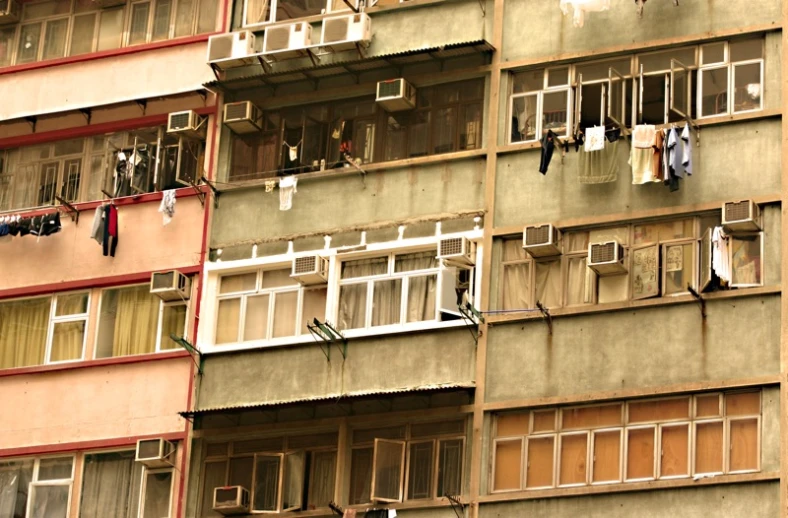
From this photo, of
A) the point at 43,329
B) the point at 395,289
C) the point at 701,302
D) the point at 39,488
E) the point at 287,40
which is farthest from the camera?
the point at 43,329

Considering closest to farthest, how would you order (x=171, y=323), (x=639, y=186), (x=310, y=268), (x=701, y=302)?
(x=701, y=302) → (x=639, y=186) → (x=310, y=268) → (x=171, y=323)

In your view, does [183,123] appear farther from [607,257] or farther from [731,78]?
[731,78]

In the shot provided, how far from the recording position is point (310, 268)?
32.2 meters

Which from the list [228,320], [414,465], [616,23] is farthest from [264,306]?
[616,23]

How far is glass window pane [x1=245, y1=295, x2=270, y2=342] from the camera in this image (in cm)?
3297

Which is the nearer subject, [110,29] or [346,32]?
[346,32]

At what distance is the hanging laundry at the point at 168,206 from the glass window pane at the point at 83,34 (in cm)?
382

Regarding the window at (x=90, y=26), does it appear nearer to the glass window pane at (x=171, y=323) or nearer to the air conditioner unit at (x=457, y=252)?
the glass window pane at (x=171, y=323)

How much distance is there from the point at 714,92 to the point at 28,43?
12.9 meters

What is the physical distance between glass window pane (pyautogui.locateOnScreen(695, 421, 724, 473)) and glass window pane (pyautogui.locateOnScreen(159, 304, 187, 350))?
901cm

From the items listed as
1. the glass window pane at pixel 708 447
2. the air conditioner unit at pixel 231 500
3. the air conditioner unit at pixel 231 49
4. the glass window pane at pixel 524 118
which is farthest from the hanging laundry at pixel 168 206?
the glass window pane at pixel 708 447

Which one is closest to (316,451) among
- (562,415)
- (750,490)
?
(562,415)

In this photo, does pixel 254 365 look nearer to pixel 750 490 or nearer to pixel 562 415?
pixel 562 415

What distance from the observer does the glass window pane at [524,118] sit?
3203cm
